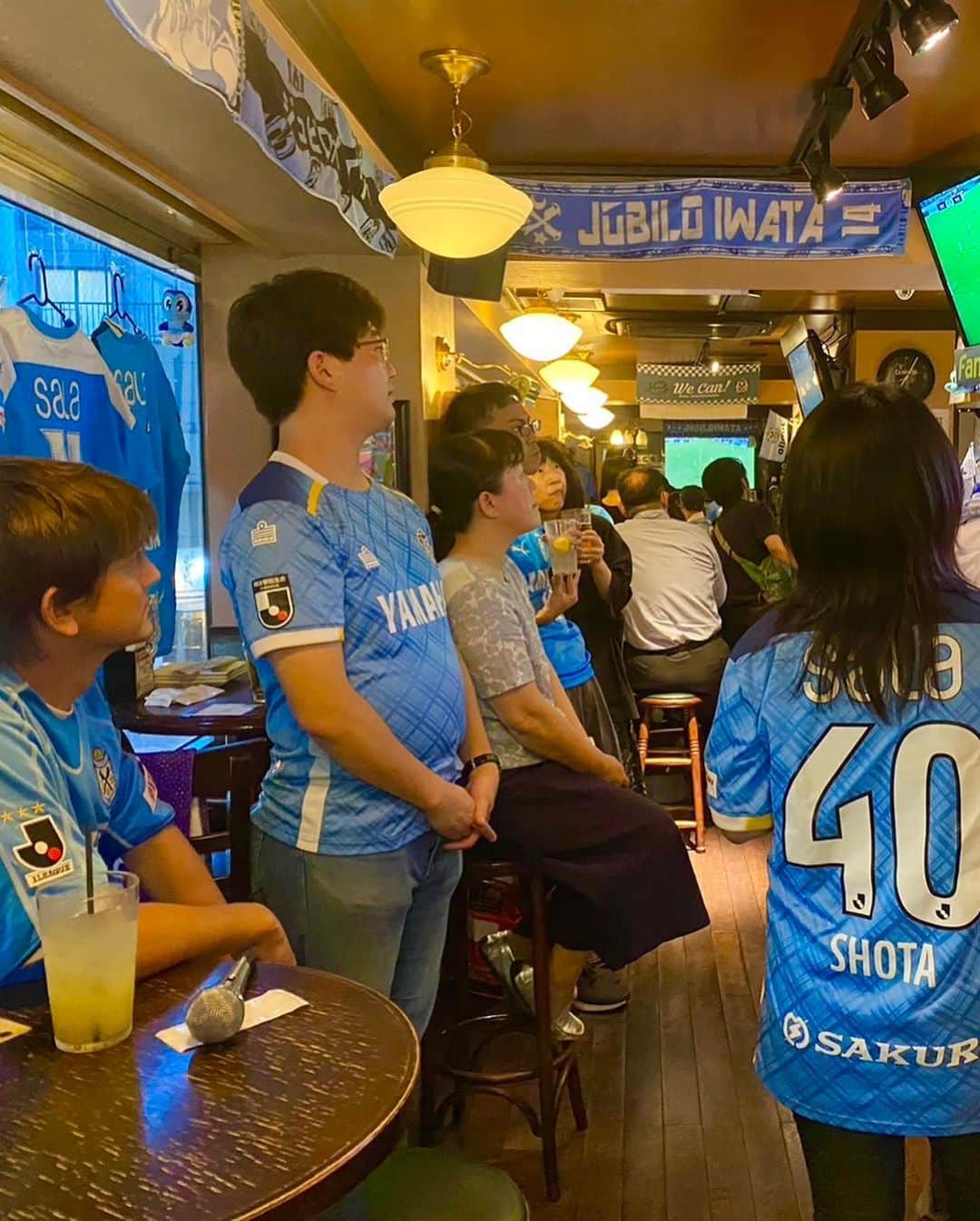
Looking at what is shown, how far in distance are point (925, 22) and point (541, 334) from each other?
290 cm

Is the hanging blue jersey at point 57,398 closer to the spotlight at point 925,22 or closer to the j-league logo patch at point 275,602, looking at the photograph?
the j-league logo patch at point 275,602

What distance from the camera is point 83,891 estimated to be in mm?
1194

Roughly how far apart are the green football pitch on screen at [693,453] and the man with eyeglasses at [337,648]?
14.5 metres

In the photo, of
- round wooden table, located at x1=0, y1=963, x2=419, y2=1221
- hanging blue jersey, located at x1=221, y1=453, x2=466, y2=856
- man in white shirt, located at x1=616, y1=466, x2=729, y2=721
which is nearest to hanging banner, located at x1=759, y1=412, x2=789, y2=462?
man in white shirt, located at x1=616, y1=466, x2=729, y2=721

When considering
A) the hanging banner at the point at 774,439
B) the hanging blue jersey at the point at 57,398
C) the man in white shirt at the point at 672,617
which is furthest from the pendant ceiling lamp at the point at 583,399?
the hanging blue jersey at the point at 57,398

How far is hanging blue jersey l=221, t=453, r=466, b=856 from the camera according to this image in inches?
71.8

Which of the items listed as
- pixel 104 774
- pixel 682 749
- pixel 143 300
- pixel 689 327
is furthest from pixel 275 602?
pixel 689 327

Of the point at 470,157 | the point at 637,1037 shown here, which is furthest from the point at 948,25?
the point at 637,1037

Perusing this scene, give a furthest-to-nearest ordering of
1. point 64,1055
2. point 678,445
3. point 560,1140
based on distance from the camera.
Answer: point 678,445
point 560,1140
point 64,1055

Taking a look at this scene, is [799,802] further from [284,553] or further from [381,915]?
[284,553]

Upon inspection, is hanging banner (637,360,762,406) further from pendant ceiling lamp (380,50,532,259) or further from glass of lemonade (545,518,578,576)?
glass of lemonade (545,518,578,576)

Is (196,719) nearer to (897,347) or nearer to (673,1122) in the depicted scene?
(673,1122)

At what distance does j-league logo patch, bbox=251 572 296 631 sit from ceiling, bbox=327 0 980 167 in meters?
2.06

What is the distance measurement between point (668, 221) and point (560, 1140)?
3394 mm
